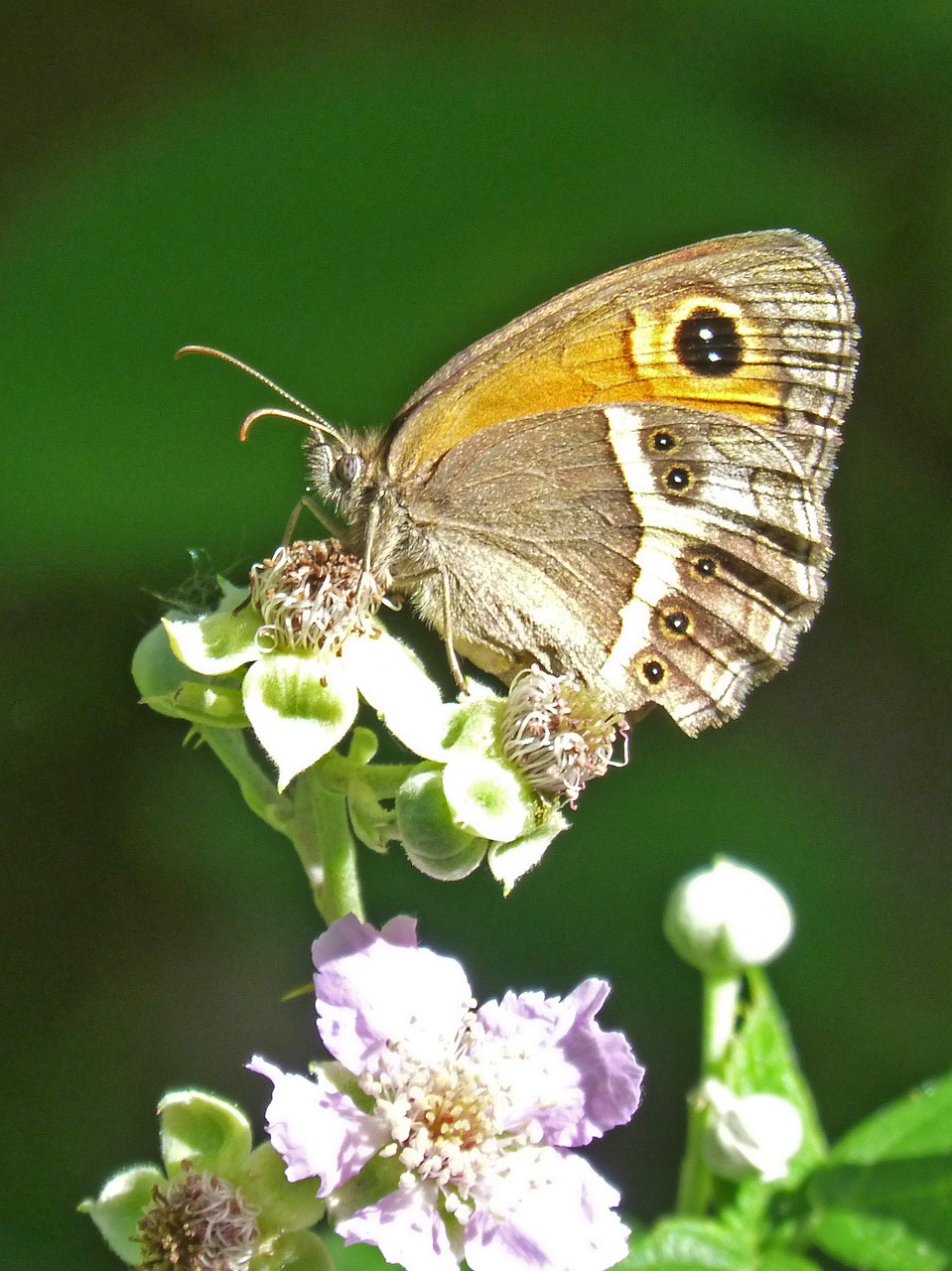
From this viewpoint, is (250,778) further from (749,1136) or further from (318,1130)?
(749,1136)

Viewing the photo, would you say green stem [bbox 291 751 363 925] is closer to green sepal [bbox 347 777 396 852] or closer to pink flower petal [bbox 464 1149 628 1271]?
green sepal [bbox 347 777 396 852]

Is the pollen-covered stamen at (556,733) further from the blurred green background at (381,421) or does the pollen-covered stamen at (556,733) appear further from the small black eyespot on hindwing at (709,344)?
the blurred green background at (381,421)

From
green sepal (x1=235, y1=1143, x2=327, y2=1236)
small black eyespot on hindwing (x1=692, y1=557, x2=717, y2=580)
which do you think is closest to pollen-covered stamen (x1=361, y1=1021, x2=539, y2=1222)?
green sepal (x1=235, y1=1143, x2=327, y2=1236)

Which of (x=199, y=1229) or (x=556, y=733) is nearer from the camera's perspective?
(x=199, y=1229)

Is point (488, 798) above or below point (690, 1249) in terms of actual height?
above

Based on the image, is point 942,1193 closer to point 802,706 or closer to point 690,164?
point 802,706

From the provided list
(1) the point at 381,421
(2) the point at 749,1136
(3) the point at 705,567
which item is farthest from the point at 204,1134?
(1) the point at 381,421
